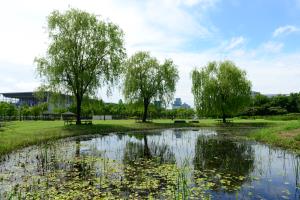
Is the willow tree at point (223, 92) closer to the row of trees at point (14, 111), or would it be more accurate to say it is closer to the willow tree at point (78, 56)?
the willow tree at point (78, 56)

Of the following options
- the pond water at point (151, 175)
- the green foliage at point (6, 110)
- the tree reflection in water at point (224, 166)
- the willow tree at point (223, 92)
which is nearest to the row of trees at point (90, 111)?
the green foliage at point (6, 110)

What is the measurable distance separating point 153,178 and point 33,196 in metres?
4.45

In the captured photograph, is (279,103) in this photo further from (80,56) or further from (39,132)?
(39,132)

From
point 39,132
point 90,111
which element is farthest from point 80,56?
point 90,111

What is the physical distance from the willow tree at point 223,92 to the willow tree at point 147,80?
5.20 metres

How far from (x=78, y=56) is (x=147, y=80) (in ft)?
53.3

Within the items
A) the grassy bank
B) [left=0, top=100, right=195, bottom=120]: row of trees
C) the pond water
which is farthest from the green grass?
the grassy bank

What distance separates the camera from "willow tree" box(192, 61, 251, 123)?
49969 mm

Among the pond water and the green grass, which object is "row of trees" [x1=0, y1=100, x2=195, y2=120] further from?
the pond water

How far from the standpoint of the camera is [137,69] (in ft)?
163

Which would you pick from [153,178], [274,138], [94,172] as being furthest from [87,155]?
[274,138]

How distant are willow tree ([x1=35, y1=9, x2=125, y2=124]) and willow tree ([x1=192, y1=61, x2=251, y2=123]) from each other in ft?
61.7

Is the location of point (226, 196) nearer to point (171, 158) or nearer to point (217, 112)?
point (171, 158)

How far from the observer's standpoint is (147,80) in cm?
4981
